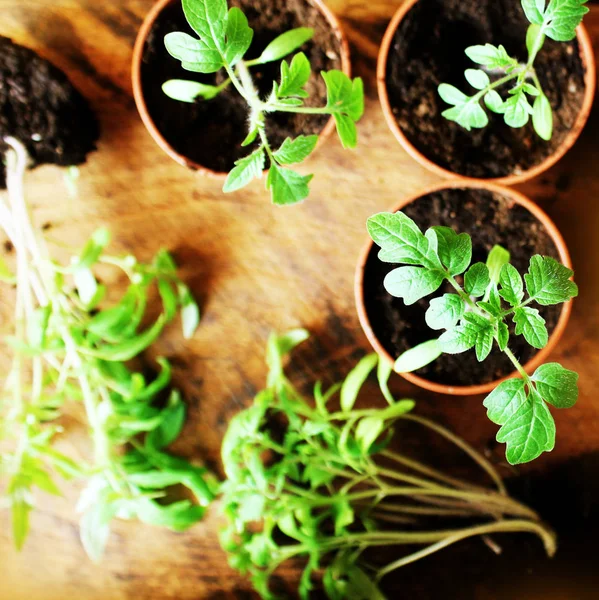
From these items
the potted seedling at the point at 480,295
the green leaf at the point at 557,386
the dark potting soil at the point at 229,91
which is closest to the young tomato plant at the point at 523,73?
the potted seedling at the point at 480,295

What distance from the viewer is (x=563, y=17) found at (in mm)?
662

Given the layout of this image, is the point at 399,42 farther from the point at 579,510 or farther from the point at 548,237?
the point at 579,510

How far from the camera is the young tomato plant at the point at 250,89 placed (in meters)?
0.62

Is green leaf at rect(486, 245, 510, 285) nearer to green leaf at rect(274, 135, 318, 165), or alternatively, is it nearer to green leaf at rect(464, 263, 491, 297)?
green leaf at rect(464, 263, 491, 297)

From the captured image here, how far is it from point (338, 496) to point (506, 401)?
0.38m

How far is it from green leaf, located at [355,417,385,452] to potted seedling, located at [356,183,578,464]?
9 cm

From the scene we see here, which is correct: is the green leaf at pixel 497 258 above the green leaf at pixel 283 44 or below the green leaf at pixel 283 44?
below

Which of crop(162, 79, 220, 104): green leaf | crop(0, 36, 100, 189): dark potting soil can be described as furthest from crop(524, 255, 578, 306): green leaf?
crop(0, 36, 100, 189): dark potting soil

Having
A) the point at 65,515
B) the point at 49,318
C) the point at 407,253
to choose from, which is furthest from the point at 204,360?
the point at 407,253

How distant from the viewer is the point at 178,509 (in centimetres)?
90

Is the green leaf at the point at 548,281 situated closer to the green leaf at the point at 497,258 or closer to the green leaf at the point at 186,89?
the green leaf at the point at 497,258

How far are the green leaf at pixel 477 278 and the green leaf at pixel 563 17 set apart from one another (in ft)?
0.89

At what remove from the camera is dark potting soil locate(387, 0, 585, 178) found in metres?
0.88

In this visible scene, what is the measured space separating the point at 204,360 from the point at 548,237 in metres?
0.58
